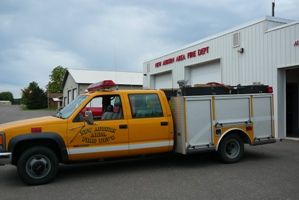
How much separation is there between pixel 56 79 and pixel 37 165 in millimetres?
102163

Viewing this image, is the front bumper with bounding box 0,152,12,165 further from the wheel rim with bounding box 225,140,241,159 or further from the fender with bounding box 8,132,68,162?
the wheel rim with bounding box 225,140,241,159

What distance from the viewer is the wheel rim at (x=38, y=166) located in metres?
7.22

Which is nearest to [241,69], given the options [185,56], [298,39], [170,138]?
[298,39]

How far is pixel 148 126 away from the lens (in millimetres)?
8172

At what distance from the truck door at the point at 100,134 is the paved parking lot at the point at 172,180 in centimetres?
57

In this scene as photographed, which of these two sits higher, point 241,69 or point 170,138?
point 241,69

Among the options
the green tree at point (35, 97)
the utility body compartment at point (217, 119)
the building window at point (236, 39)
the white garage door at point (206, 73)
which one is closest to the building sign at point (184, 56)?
the white garage door at point (206, 73)

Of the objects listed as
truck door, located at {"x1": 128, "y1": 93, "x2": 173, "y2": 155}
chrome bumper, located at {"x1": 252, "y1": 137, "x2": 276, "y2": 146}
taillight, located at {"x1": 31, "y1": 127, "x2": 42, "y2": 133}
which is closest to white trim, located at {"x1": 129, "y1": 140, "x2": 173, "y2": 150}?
truck door, located at {"x1": 128, "y1": 93, "x2": 173, "y2": 155}

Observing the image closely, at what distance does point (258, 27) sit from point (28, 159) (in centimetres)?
1154

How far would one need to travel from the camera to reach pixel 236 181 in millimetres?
7180

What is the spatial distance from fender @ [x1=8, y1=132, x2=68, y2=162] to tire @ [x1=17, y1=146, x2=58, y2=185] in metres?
0.20

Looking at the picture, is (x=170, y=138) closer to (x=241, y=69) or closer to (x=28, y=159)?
(x=28, y=159)

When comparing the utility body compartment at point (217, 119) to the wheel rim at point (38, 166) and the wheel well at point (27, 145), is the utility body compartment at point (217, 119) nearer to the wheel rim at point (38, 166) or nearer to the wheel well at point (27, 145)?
the wheel well at point (27, 145)

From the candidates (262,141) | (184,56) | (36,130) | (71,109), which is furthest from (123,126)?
→ (184,56)
